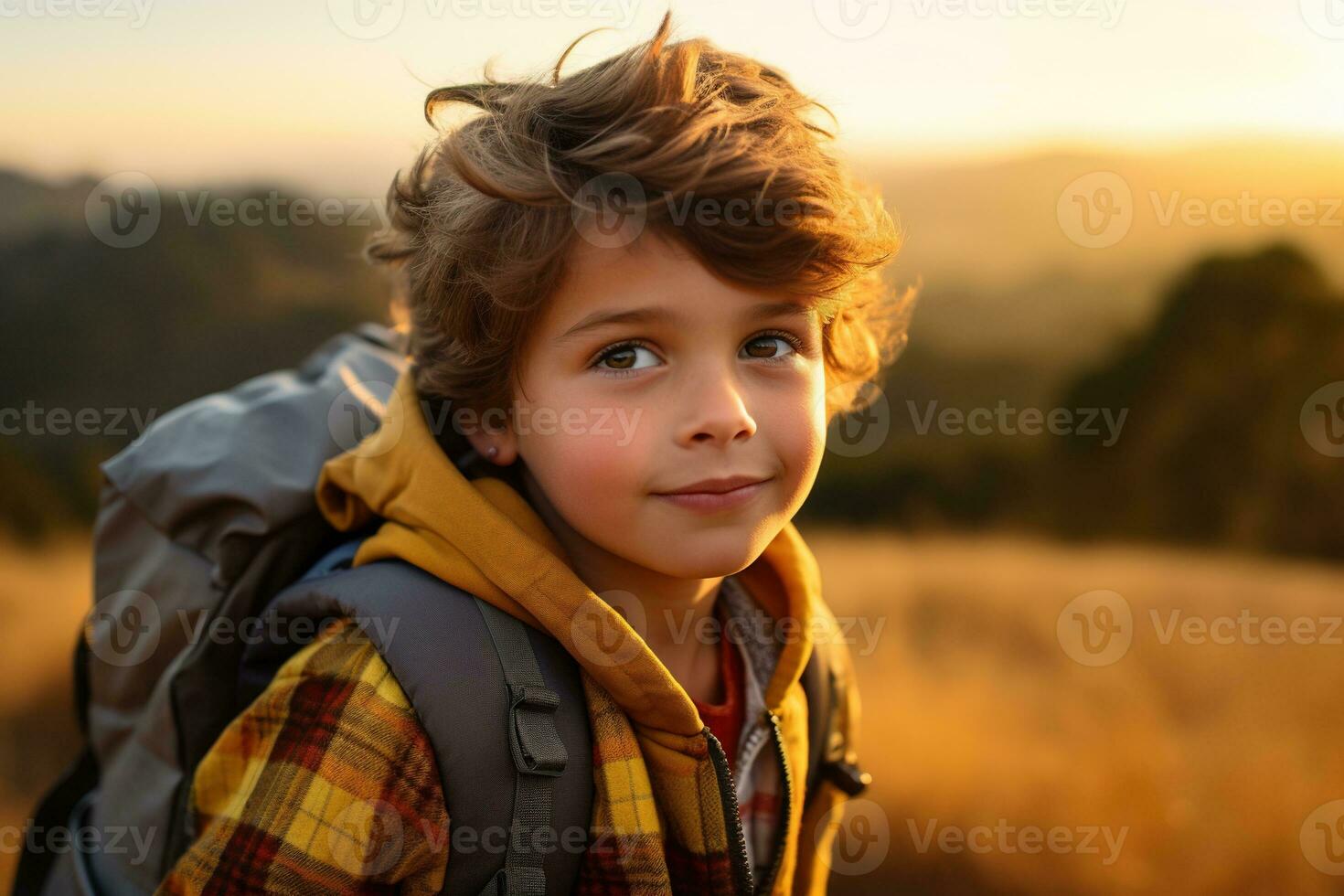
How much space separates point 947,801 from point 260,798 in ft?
6.81

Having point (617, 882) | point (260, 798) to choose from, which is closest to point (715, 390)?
point (617, 882)

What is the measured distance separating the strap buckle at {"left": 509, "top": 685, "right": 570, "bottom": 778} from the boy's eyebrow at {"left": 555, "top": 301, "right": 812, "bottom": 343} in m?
0.52

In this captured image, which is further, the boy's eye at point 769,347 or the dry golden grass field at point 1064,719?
the dry golden grass field at point 1064,719

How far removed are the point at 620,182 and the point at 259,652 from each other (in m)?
0.94

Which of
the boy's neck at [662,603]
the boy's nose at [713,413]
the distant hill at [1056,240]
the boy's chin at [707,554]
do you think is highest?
the distant hill at [1056,240]

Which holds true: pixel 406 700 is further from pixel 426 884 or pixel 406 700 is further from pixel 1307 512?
pixel 1307 512

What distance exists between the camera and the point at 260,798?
147cm

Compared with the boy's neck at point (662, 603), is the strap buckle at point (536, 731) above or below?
below

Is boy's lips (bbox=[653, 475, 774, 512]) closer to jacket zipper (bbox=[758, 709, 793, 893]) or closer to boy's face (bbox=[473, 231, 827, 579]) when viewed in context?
boy's face (bbox=[473, 231, 827, 579])

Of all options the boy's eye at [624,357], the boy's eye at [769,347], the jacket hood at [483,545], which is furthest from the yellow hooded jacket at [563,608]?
the boy's eye at [769,347]

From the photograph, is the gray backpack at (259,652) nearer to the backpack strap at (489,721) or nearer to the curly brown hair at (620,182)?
the backpack strap at (489,721)

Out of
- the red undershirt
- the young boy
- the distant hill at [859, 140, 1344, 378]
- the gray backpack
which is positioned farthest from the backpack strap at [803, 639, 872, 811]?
the distant hill at [859, 140, 1344, 378]

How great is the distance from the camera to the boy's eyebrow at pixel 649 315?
4.97 feet

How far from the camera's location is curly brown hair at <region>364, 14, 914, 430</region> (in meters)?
1.54
